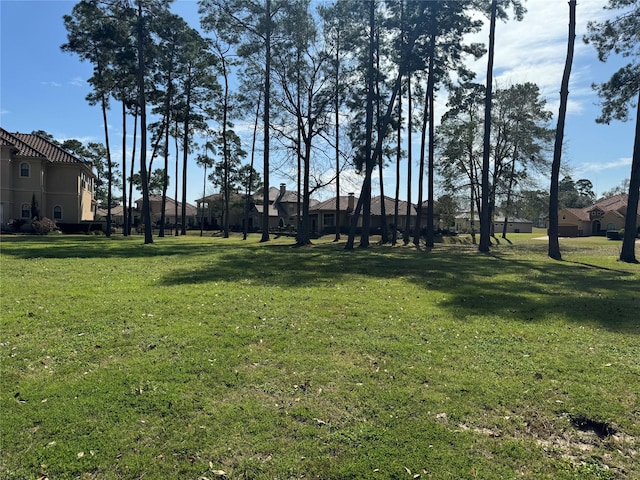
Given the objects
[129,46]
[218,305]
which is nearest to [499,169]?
[129,46]

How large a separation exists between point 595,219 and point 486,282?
2374 inches

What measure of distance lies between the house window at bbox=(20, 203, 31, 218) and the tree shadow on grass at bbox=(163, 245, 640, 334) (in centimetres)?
3009

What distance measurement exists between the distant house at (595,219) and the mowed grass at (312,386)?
2335 inches

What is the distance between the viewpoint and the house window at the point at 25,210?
1415 inches

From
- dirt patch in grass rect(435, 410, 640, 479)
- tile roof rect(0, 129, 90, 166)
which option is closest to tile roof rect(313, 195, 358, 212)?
tile roof rect(0, 129, 90, 166)

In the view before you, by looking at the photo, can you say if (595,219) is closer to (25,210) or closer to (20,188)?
(25,210)

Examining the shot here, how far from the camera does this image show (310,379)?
468 centimetres

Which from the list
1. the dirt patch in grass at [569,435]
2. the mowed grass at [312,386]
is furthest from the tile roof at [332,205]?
the dirt patch in grass at [569,435]

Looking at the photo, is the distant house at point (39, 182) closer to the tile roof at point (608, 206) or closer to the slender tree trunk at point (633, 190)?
the slender tree trunk at point (633, 190)

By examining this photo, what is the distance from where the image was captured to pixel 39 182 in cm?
3659

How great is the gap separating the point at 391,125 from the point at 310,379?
26.4m

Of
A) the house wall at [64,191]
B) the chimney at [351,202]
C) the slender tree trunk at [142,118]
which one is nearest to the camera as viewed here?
the slender tree trunk at [142,118]

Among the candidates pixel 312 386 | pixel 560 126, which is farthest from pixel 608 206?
pixel 312 386

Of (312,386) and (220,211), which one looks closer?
(312,386)
